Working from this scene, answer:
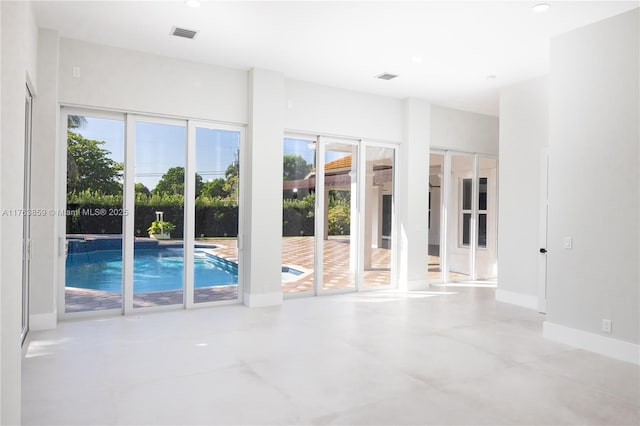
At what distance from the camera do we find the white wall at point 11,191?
2.04 meters

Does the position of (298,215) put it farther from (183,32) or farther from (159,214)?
(183,32)

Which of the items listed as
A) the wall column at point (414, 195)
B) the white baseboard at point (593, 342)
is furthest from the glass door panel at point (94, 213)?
the white baseboard at point (593, 342)

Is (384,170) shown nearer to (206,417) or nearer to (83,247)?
(83,247)

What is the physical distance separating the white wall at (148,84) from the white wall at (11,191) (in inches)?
128

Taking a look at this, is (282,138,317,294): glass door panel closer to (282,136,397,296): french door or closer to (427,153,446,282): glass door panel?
(282,136,397,296): french door

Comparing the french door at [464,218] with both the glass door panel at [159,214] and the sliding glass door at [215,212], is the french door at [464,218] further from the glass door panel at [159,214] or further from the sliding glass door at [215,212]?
the glass door panel at [159,214]

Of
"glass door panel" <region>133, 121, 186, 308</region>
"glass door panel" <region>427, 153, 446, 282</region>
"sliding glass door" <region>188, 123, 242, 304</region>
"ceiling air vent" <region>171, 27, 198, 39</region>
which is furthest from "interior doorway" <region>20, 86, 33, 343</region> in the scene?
"glass door panel" <region>427, 153, 446, 282</region>

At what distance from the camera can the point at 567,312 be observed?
4.67 m

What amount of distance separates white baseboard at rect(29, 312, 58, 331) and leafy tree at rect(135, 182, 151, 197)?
1.71 meters

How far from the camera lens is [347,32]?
4.90 m

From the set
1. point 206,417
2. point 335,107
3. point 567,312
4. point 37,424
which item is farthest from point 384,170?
point 37,424

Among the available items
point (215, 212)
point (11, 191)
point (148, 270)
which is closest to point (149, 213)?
point (148, 270)

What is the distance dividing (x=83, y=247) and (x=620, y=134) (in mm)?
5918

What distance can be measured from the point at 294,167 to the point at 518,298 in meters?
3.86
